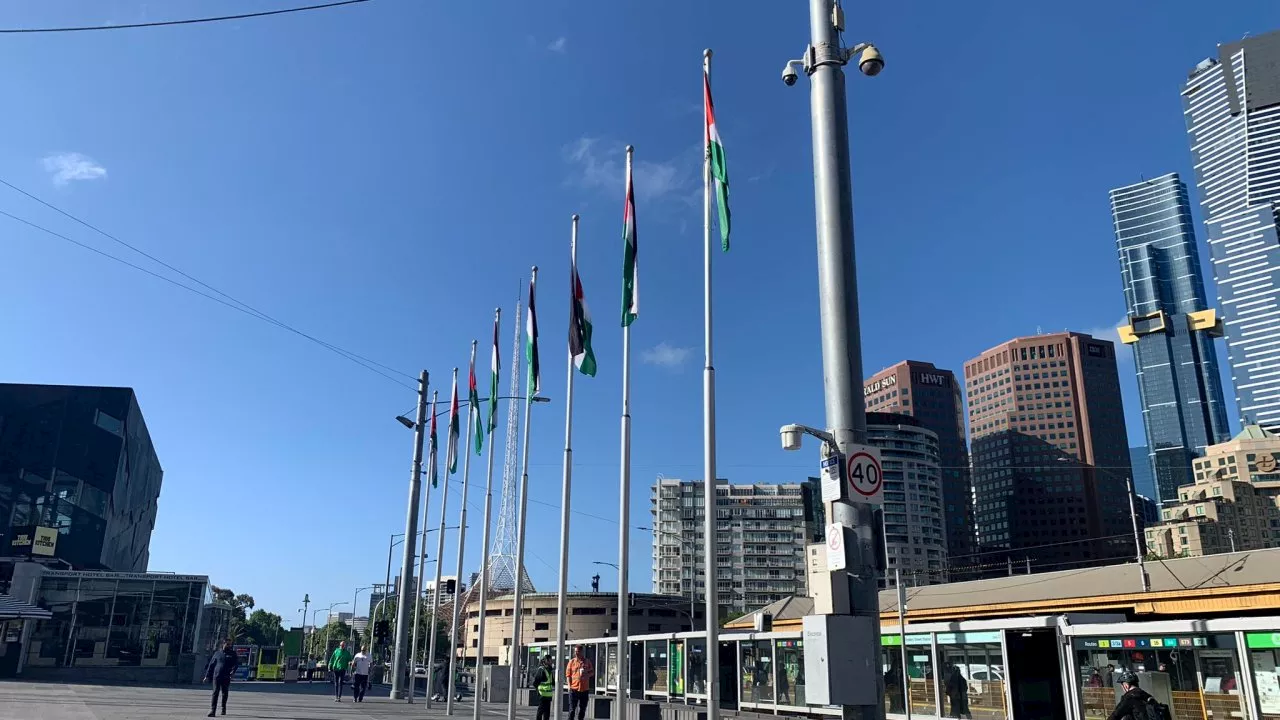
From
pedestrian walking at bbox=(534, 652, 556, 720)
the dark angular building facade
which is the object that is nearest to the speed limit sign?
pedestrian walking at bbox=(534, 652, 556, 720)

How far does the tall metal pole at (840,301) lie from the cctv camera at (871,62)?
0.27 metres

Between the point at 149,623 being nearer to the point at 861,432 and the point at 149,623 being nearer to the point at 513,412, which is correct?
the point at 861,432

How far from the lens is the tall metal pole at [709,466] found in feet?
38.0

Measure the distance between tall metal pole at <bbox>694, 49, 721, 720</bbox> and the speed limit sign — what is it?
3402 mm

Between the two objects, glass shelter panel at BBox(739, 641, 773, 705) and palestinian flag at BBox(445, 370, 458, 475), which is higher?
palestinian flag at BBox(445, 370, 458, 475)

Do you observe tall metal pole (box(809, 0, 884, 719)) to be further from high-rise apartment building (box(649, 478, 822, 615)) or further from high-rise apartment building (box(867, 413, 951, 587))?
high-rise apartment building (box(867, 413, 951, 587))

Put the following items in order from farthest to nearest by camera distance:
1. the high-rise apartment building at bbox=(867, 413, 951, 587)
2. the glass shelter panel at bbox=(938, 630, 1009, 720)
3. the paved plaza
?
the high-rise apartment building at bbox=(867, 413, 951, 587) < the paved plaza < the glass shelter panel at bbox=(938, 630, 1009, 720)

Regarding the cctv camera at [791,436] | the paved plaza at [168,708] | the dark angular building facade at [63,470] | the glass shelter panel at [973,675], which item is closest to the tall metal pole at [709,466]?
the cctv camera at [791,436]

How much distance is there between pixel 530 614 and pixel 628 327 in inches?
4548

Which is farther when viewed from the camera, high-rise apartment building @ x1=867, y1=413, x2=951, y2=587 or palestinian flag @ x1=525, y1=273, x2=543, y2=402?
high-rise apartment building @ x1=867, y1=413, x2=951, y2=587

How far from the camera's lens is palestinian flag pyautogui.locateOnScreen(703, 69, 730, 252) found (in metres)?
13.5

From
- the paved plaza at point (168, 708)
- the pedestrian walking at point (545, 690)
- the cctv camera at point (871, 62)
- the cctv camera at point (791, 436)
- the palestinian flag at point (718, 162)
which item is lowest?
the paved plaza at point (168, 708)

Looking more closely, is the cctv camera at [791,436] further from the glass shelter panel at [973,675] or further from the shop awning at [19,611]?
the shop awning at [19,611]

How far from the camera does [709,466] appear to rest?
12609 mm
